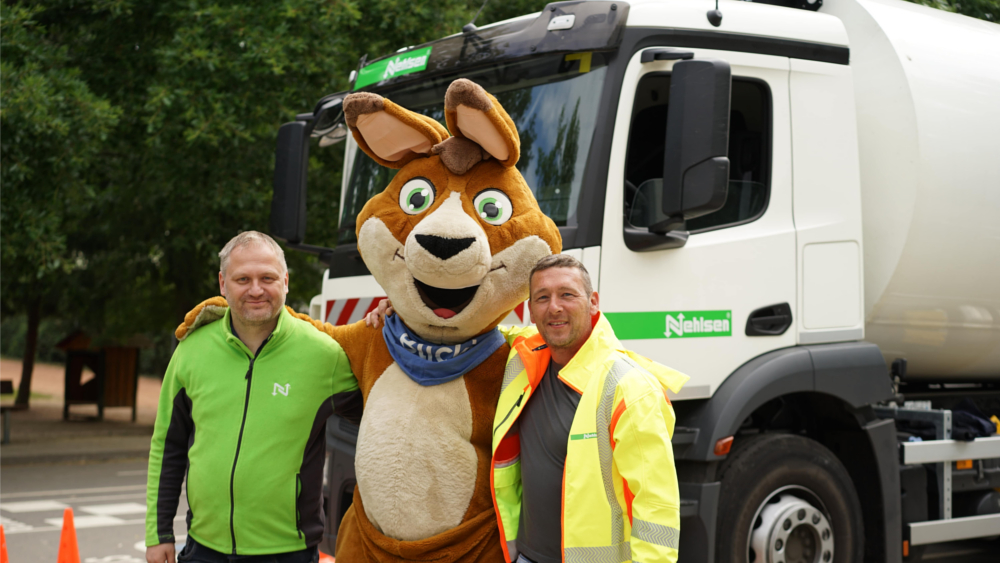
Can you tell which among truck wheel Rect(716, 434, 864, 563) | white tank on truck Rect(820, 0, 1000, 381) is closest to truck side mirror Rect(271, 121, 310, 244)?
truck wheel Rect(716, 434, 864, 563)

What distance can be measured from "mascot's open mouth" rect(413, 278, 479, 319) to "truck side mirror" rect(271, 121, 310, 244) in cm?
209

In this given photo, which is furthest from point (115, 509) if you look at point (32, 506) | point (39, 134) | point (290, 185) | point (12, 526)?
point (290, 185)

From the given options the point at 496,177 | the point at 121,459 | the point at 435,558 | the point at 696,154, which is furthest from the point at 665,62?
the point at 121,459

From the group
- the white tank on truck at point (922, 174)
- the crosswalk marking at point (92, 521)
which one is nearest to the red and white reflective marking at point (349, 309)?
the white tank on truck at point (922, 174)

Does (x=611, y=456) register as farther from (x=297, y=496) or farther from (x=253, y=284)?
(x=253, y=284)

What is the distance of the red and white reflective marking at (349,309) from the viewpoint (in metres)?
4.47

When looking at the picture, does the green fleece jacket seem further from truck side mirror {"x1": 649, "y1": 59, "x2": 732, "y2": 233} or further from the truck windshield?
truck side mirror {"x1": 649, "y1": 59, "x2": 732, "y2": 233}

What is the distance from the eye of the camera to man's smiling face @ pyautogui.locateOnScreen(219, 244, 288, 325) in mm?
2904

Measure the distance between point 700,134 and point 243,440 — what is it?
2078mm

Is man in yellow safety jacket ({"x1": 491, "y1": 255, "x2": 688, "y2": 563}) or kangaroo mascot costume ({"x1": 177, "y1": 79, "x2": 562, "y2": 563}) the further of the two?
kangaroo mascot costume ({"x1": 177, "y1": 79, "x2": 562, "y2": 563})

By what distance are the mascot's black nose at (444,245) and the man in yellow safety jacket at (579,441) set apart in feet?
0.81

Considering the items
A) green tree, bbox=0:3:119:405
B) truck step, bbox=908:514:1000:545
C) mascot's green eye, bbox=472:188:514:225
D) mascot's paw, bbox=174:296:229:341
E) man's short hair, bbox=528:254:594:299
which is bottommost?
truck step, bbox=908:514:1000:545

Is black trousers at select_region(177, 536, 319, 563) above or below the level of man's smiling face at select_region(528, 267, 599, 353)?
below

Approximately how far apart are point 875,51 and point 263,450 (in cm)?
369
